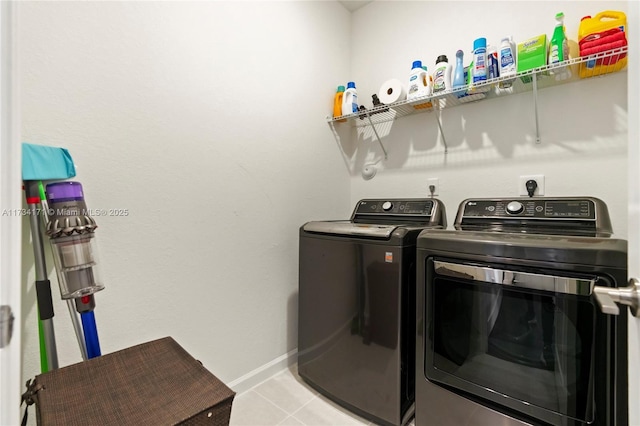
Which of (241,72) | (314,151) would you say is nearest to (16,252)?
(241,72)

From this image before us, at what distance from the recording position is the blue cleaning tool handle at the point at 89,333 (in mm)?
930

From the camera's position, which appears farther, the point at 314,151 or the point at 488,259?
the point at 314,151

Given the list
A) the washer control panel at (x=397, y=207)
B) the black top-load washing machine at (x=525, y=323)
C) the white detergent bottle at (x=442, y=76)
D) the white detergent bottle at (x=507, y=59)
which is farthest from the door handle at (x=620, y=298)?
the white detergent bottle at (x=442, y=76)

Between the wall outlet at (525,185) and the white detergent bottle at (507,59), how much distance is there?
0.50 meters

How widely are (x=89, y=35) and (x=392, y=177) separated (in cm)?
171

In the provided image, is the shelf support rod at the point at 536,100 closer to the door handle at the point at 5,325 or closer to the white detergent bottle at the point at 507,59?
the white detergent bottle at the point at 507,59

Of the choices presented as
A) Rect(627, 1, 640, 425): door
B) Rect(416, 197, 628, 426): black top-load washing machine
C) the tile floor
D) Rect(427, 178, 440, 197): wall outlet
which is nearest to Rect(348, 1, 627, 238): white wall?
Rect(427, 178, 440, 197): wall outlet

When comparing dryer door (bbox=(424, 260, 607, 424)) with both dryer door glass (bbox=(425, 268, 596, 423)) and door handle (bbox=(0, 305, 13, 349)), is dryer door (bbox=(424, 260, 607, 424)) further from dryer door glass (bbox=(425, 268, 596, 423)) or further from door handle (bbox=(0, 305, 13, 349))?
door handle (bbox=(0, 305, 13, 349))

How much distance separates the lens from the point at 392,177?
2045mm

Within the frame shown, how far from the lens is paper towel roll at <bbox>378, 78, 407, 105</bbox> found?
1.76 m

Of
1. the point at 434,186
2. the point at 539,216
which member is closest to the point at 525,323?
the point at 539,216

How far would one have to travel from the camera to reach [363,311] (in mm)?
1381

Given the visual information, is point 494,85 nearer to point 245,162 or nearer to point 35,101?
point 245,162

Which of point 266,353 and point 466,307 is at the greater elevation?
point 466,307
